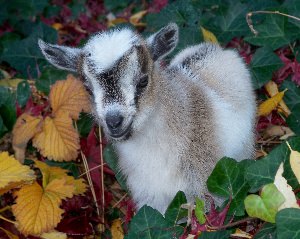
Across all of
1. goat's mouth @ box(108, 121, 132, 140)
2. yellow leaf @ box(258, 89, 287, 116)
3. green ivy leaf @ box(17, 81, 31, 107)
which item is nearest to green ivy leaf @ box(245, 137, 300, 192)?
goat's mouth @ box(108, 121, 132, 140)

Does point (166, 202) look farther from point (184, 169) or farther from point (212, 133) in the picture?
point (212, 133)

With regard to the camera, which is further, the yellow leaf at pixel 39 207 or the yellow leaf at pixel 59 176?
the yellow leaf at pixel 59 176

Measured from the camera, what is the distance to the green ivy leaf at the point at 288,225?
7.30 feet

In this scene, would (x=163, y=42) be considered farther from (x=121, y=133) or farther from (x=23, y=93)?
(x=23, y=93)

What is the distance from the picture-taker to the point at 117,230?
3.18 metres

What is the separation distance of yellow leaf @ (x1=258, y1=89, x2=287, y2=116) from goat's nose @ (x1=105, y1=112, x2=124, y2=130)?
3.70 ft

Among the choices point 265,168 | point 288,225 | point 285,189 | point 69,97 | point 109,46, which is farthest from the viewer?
point 69,97

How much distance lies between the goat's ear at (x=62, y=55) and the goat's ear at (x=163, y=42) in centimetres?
35

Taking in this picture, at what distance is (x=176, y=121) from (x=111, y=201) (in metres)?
0.78

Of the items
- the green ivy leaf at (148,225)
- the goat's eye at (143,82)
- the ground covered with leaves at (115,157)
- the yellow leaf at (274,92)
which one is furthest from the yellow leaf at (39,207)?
the yellow leaf at (274,92)

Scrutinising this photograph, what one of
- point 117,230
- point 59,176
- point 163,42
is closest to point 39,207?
point 59,176

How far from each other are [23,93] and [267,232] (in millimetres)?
1846

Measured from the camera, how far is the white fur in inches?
104

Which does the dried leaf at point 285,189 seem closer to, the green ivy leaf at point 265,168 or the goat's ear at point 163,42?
the green ivy leaf at point 265,168
